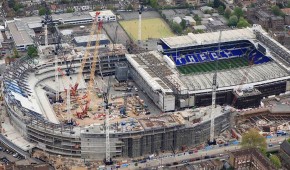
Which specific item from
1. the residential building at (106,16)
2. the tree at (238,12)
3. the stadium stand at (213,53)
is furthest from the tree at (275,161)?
the residential building at (106,16)

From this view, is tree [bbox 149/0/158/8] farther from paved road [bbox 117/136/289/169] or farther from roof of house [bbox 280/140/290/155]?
roof of house [bbox 280/140/290/155]

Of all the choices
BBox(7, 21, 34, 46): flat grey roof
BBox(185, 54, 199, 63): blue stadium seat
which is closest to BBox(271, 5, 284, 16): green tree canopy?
BBox(185, 54, 199, 63): blue stadium seat

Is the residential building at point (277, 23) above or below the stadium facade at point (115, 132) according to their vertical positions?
above

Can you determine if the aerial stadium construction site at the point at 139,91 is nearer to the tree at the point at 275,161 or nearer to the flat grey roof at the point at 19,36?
the flat grey roof at the point at 19,36

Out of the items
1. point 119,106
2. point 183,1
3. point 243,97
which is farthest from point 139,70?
point 183,1

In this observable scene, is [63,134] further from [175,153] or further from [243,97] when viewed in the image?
[243,97]
